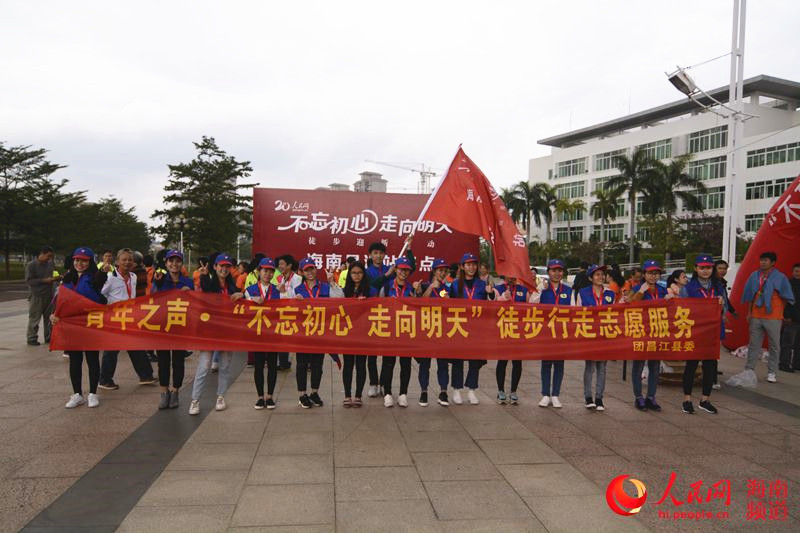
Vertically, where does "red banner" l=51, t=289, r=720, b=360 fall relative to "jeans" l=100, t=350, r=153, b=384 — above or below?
above

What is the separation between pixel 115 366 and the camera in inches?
262

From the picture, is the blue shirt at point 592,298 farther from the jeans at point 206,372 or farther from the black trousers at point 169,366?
the black trousers at point 169,366

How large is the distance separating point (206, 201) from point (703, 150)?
41.8 m

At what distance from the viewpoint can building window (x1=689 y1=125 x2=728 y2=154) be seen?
44906 mm

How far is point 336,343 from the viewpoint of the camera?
5.75 metres

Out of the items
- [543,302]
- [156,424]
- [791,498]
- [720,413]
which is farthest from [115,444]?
[720,413]

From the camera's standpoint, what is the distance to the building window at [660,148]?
50.5 metres

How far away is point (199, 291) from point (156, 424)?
142 centimetres

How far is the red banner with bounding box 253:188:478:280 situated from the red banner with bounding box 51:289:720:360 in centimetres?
466

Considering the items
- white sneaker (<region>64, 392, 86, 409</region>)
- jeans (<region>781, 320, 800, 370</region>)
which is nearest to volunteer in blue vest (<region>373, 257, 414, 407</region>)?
white sneaker (<region>64, 392, 86, 409</region>)

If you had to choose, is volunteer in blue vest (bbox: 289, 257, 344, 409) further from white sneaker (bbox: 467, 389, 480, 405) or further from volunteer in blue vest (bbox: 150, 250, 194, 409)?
white sneaker (bbox: 467, 389, 480, 405)

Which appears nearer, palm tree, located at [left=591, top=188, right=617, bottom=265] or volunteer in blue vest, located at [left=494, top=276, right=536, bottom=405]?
volunteer in blue vest, located at [left=494, top=276, right=536, bottom=405]

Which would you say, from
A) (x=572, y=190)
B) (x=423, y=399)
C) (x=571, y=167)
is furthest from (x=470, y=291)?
Result: (x=571, y=167)

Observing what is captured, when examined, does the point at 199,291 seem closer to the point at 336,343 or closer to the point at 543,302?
the point at 336,343
